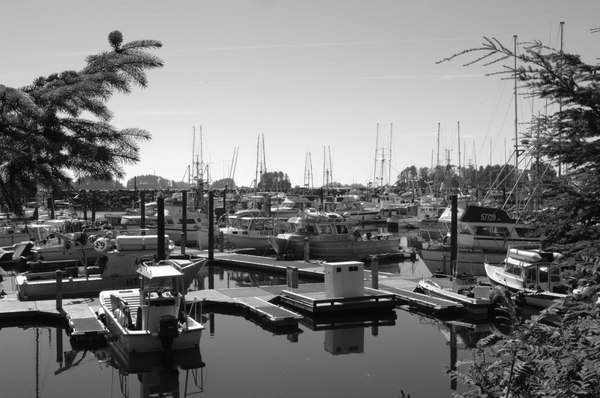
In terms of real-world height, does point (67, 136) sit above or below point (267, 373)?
above

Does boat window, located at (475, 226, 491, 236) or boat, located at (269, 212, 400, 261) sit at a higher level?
boat window, located at (475, 226, 491, 236)

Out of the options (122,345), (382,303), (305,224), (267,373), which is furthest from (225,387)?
(305,224)

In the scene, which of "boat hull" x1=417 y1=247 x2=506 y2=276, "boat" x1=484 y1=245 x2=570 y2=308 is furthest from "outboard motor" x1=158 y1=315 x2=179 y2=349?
"boat hull" x1=417 y1=247 x2=506 y2=276

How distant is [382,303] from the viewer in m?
23.9

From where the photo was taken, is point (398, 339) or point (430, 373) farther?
point (398, 339)

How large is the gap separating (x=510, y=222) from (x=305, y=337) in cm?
1764

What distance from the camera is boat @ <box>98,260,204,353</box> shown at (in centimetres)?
1736

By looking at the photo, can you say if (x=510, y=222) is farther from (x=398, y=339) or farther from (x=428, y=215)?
(x=428, y=215)

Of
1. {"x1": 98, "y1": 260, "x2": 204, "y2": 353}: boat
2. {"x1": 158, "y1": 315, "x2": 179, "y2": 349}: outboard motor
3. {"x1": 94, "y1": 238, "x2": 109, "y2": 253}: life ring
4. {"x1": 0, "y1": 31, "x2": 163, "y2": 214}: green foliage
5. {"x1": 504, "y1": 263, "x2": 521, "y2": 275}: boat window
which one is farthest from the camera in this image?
{"x1": 94, "y1": 238, "x2": 109, "y2": 253}: life ring

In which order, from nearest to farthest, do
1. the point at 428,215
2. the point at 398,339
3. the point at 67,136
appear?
the point at 67,136
the point at 398,339
the point at 428,215

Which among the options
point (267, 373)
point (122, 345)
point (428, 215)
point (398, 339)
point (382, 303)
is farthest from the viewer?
point (428, 215)

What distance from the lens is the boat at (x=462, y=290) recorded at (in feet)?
76.0

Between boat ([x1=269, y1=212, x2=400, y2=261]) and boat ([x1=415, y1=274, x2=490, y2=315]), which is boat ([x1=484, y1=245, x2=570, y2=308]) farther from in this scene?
boat ([x1=269, y1=212, x2=400, y2=261])

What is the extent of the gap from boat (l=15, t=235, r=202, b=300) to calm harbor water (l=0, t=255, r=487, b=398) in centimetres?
369
